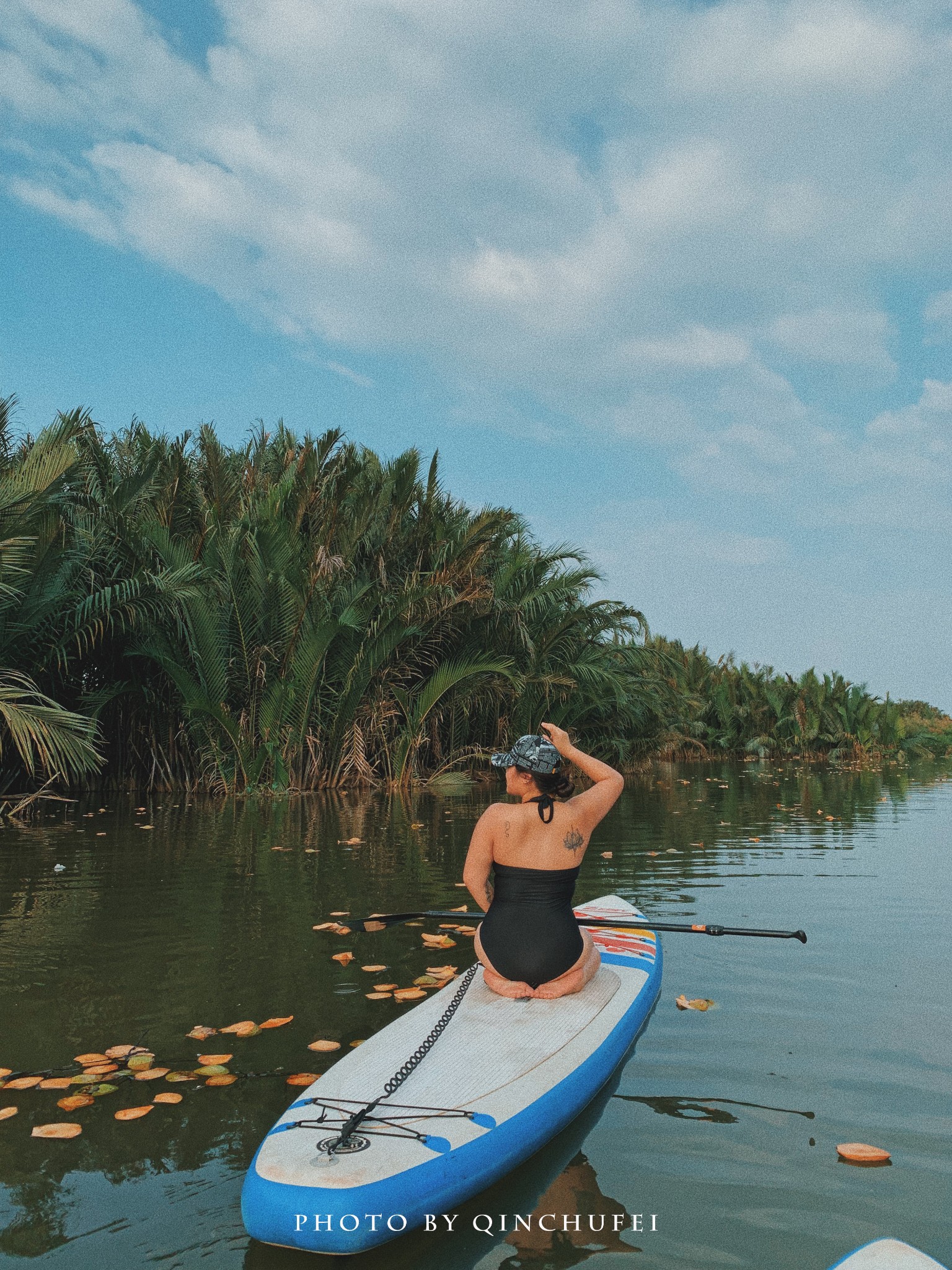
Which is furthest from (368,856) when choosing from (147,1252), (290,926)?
(147,1252)

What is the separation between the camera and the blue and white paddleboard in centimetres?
276

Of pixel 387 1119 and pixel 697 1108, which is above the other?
pixel 387 1119

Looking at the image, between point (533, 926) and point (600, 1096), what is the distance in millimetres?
743

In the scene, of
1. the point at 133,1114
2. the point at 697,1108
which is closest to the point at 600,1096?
the point at 697,1108

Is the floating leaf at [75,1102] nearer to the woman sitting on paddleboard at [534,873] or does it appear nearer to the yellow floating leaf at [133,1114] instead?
the yellow floating leaf at [133,1114]

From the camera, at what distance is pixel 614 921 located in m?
5.62

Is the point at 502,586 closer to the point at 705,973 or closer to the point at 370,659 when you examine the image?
the point at 370,659

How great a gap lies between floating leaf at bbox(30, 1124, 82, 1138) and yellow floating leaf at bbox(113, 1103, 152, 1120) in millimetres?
145

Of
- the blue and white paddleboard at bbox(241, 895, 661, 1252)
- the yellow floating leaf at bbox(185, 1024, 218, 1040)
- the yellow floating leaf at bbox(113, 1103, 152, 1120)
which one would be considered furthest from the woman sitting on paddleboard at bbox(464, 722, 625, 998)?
the yellow floating leaf at bbox(113, 1103, 152, 1120)

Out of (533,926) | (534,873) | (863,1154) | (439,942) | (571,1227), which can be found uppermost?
(534,873)

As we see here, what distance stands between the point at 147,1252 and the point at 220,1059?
1455mm

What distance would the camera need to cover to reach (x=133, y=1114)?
3727mm

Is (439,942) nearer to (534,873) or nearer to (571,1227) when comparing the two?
(534,873)

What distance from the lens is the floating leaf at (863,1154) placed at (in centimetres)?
343
